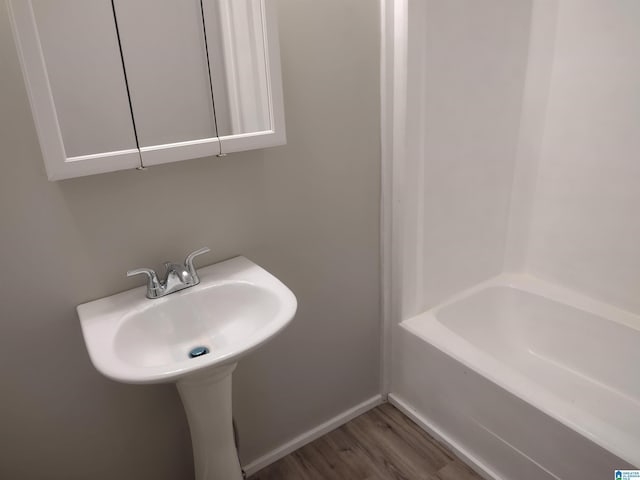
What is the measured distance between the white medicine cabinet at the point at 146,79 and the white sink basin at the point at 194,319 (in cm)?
36

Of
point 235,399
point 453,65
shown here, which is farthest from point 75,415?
point 453,65

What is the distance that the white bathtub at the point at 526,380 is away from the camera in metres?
1.34

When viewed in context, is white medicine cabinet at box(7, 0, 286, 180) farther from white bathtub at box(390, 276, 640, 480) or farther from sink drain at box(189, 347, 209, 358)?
white bathtub at box(390, 276, 640, 480)

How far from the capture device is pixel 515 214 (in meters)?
2.07

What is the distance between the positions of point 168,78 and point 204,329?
2.24 ft

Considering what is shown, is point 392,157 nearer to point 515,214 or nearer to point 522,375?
point 515,214

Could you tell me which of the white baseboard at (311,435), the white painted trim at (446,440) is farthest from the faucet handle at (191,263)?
the white painted trim at (446,440)

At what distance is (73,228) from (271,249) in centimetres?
58

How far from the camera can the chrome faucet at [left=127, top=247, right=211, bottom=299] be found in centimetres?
123

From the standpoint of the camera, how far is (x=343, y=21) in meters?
1.42

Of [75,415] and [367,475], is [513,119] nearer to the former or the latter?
[367,475]

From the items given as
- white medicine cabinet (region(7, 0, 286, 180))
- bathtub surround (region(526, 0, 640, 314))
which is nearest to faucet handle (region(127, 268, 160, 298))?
white medicine cabinet (region(7, 0, 286, 180))

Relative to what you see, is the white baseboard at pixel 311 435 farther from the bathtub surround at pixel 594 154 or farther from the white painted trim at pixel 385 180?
the bathtub surround at pixel 594 154

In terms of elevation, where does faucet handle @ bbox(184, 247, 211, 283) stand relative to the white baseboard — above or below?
above
